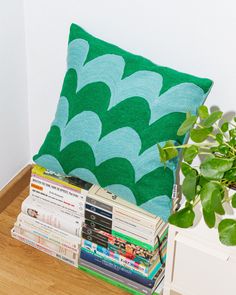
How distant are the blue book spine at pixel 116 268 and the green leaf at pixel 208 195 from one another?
659mm

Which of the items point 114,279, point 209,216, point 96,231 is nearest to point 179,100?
Result: point 209,216

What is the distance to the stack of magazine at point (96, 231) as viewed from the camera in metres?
2.04

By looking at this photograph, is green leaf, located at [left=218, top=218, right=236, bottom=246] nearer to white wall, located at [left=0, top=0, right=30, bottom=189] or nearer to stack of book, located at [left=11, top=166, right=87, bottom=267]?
stack of book, located at [left=11, top=166, right=87, bottom=267]

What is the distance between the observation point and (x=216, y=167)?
1.53 metres

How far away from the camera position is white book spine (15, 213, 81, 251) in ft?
7.23

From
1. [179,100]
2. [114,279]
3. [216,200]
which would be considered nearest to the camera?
[216,200]

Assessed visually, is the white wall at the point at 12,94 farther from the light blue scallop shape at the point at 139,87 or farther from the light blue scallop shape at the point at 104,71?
the light blue scallop shape at the point at 139,87

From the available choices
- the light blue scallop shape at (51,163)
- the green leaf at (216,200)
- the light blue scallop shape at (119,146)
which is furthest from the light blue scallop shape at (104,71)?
the green leaf at (216,200)

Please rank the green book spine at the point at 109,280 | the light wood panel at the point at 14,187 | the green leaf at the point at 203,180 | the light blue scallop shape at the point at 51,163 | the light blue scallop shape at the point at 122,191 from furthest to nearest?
the light wood panel at the point at 14,187, the green book spine at the point at 109,280, the light blue scallop shape at the point at 51,163, the light blue scallop shape at the point at 122,191, the green leaf at the point at 203,180

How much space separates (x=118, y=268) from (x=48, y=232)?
285 mm

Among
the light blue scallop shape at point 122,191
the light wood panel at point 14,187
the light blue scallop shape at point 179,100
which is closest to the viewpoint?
the light blue scallop shape at point 179,100

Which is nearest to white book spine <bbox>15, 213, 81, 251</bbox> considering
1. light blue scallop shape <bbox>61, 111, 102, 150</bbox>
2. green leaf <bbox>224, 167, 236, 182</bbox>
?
light blue scallop shape <bbox>61, 111, 102, 150</bbox>

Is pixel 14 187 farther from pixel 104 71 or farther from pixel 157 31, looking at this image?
pixel 157 31

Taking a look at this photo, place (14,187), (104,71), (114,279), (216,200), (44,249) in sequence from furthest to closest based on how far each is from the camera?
(14,187) → (44,249) → (114,279) → (104,71) → (216,200)
